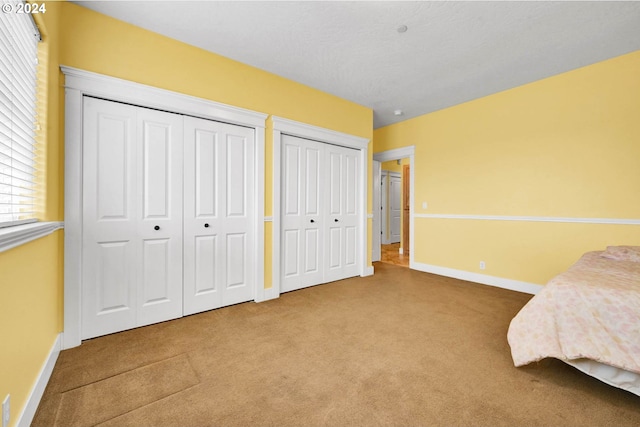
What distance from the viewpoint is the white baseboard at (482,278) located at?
339 centimetres

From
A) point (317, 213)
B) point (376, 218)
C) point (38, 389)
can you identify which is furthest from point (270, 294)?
point (376, 218)

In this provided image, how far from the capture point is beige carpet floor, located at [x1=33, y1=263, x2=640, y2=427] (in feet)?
4.48

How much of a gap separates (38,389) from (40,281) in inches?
22.7

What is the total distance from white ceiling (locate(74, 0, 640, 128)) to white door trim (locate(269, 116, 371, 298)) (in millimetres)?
590

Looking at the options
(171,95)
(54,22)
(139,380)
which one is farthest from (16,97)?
(139,380)

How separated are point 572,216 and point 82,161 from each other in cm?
492

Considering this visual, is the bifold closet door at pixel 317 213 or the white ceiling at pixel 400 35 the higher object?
the white ceiling at pixel 400 35

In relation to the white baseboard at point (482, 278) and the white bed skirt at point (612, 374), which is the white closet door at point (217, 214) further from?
the white baseboard at point (482, 278)

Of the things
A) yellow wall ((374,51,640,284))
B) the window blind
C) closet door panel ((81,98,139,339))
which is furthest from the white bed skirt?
closet door panel ((81,98,139,339))

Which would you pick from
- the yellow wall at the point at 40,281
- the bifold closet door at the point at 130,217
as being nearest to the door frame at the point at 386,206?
the bifold closet door at the point at 130,217

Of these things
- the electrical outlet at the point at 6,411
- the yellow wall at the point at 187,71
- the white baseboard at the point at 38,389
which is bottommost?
the white baseboard at the point at 38,389

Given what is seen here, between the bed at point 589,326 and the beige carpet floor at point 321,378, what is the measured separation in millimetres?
174

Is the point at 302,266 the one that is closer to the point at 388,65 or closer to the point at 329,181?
the point at 329,181

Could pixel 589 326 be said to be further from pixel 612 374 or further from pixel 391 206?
pixel 391 206
